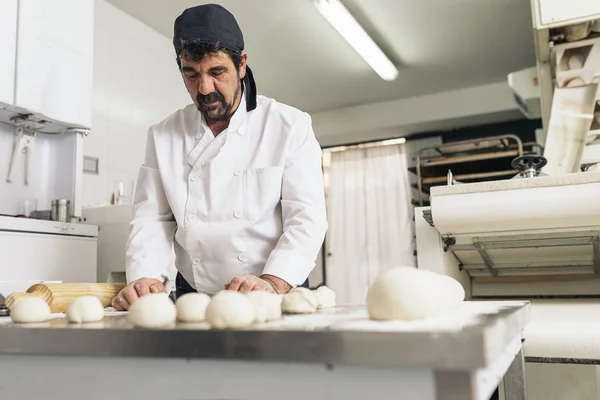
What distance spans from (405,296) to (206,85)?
861 mm

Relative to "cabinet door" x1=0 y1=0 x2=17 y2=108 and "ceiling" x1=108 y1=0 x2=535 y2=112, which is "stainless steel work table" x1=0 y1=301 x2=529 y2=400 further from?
"ceiling" x1=108 y1=0 x2=535 y2=112

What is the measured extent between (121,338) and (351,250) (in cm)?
568

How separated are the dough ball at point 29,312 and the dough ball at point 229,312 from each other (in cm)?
26

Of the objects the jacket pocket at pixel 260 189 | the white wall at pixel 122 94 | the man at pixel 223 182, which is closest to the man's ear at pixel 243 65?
A: the man at pixel 223 182

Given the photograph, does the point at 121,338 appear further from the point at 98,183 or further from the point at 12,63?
the point at 98,183

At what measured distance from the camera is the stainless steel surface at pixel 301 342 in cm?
45

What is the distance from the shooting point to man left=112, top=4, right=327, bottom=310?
1261mm

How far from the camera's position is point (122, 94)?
3625 millimetres

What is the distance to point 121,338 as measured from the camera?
556mm

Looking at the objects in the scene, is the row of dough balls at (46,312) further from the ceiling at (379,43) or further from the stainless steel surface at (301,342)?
the ceiling at (379,43)

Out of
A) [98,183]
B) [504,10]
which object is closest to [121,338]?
[98,183]

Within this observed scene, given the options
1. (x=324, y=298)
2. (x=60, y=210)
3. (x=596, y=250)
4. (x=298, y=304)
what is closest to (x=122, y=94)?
(x=60, y=210)

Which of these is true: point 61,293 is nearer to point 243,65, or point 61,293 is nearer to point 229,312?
point 229,312

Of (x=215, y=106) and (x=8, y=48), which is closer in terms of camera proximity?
(x=215, y=106)
